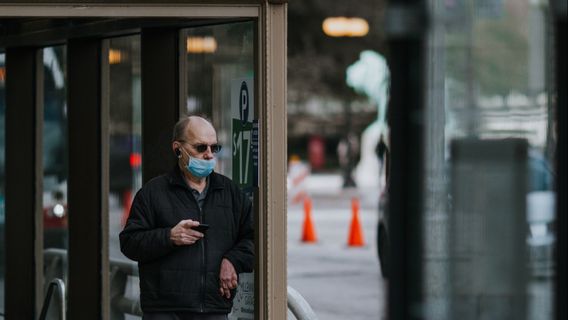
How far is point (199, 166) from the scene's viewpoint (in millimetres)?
5906

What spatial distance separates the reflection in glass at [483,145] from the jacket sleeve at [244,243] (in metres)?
2.68

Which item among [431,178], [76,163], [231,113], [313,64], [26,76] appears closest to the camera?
[431,178]

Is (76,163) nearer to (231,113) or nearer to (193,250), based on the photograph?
(231,113)

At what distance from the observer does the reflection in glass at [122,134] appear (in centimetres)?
835

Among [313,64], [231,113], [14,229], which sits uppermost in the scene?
[313,64]

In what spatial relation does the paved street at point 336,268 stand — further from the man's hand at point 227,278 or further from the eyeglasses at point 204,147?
the eyeglasses at point 204,147

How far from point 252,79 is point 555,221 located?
343cm

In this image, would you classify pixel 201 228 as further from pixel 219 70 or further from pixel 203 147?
pixel 219 70

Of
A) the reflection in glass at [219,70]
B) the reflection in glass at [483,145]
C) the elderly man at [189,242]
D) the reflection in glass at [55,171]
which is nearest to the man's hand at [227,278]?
the elderly man at [189,242]

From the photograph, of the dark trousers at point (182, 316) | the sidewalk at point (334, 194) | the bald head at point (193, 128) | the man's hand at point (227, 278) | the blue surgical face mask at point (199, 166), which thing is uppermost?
the bald head at point (193, 128)

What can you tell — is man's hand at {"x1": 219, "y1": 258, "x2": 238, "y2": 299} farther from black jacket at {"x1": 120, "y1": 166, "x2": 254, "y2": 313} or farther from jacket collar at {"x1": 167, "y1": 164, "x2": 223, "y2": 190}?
jacket collar at {"x1": 167, "y1": 164, "x2": 223, "y2": 190}

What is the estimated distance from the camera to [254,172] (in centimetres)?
649

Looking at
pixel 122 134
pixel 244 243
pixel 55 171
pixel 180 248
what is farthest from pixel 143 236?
pixel 55 171

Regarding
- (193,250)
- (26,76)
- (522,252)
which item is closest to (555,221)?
(522,252)
